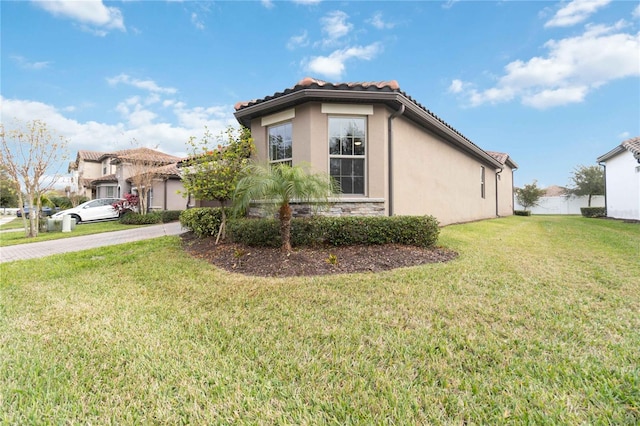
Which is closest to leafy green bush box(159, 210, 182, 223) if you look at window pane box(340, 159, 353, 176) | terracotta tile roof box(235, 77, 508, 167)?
terracotta tile roof box(235, 77, 508, 167)

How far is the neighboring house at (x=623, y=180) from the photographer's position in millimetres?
13977

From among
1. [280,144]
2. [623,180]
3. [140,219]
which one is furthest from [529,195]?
[140,219]

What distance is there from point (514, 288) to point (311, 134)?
5471 millimetres

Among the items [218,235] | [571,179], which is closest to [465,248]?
[218,235]

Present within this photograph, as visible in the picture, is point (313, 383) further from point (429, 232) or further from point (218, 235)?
point (218, 235)

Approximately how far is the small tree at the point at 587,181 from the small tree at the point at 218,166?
34985mm

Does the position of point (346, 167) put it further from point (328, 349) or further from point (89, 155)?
point (89, 155)

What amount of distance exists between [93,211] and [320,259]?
1913 centimetres

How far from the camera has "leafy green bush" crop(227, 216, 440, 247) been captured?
6.24 m

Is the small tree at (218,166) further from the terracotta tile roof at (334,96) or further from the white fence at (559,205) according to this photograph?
the white fence at (559,205)

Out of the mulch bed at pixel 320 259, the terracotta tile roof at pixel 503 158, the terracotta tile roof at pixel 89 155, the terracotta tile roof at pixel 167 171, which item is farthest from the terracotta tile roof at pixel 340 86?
the terracotta tile roof at pixel 89 155

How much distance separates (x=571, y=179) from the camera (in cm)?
2978

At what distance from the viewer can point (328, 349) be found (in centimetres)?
248

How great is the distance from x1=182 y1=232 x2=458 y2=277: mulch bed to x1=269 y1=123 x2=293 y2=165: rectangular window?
2.89 m
